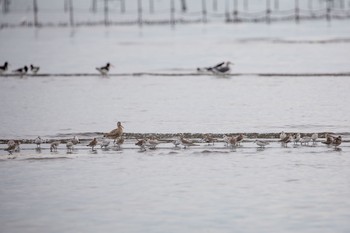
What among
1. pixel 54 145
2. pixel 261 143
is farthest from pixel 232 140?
pixel 54 145

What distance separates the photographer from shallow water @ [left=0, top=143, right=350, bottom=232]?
12.4m

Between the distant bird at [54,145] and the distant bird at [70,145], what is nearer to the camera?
the distant bird at [70,145]

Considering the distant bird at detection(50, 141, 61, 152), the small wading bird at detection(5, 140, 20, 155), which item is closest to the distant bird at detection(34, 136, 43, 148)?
the distant bird at detection(50, 141, 61, 152)

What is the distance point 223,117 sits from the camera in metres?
24.1

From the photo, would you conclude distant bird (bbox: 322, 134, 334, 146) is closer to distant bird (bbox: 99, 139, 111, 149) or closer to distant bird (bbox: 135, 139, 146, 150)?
distant bird (bbox: 135, 139, 146, 150)

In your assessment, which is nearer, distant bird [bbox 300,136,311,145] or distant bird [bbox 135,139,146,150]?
distant bird [bbox 135,139,146,150]

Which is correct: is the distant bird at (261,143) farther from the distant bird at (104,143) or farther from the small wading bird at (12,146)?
the small wading bird at (12,146)

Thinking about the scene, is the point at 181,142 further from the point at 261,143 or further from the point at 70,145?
the point at 70,145

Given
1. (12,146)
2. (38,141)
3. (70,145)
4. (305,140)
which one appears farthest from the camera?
(38,141)

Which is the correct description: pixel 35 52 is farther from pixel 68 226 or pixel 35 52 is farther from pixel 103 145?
pixel 68 226

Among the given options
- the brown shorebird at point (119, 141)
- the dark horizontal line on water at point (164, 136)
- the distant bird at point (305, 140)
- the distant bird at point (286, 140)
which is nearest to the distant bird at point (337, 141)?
the distant bird at point (305, 140)

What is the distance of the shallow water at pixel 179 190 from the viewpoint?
40.5ft

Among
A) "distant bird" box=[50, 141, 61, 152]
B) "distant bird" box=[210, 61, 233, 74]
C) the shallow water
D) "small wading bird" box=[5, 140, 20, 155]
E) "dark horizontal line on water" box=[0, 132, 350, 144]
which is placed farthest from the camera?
"distant bird" box=[210, 61, 233, 74]

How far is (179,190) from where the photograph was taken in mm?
14484
